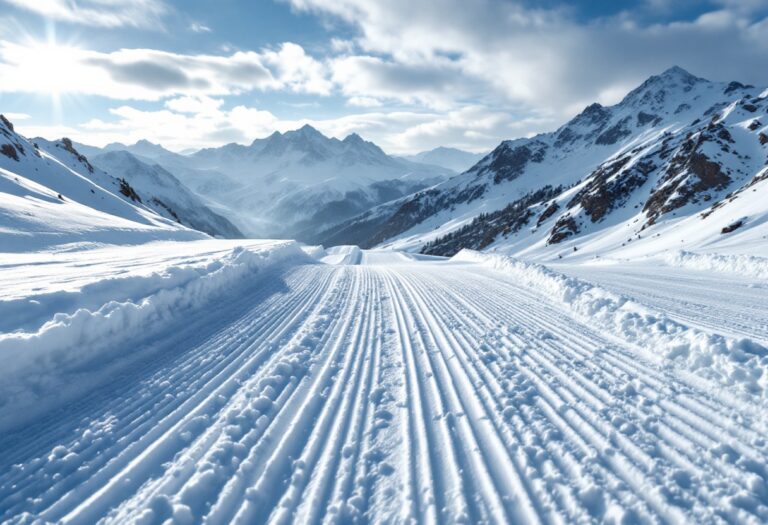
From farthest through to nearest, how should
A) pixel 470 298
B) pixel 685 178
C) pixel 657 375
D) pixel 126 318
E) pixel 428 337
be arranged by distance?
1. pixel 685 178
2. pixel 470 298
3. pixel 428 337
4. pixel 126 318
5. pixel 657 375

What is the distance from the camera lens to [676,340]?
248 inches

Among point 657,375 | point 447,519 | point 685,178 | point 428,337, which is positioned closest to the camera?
point 447,519

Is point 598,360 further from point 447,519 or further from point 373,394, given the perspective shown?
point 447,519

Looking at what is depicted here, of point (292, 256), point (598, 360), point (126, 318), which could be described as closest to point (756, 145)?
point (292, 256)

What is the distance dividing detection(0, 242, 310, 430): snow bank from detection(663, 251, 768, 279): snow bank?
1991 centimetres

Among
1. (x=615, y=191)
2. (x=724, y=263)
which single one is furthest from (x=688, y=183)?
(x=724, y=263)

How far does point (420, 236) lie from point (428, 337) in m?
187

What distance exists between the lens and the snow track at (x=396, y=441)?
3.17 metres

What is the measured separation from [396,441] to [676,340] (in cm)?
518

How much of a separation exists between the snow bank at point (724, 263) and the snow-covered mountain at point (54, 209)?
29642 millimetres

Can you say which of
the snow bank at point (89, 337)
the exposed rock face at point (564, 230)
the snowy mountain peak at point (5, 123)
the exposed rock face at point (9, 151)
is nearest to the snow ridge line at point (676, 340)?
the snow bank at point (89, 337)

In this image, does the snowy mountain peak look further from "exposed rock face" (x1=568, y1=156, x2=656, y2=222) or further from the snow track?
"exposed rock face" (x1=568, y1=156, x2=656, y2=222)

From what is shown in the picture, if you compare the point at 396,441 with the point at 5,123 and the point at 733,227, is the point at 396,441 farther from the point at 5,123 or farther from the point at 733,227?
the point at 5,123

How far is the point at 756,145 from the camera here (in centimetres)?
7931
